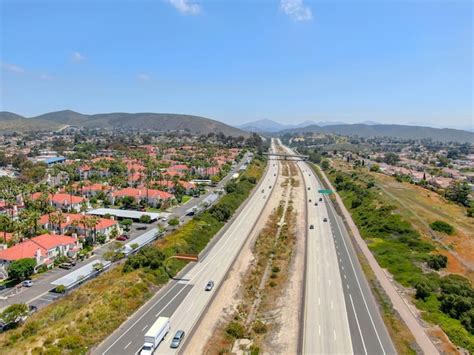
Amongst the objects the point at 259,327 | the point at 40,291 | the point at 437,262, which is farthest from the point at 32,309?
the point at 437,262

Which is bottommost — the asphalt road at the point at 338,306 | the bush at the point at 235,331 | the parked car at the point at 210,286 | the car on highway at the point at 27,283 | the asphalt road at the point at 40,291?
the asphalt road at the point at 40,291

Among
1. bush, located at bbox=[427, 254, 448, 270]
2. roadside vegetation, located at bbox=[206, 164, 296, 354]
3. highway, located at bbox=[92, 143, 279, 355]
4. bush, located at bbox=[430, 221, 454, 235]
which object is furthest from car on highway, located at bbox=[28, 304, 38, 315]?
bush, located at bbox=[430, 221, 454, 235]

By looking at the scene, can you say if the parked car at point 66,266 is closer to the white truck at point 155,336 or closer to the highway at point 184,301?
the highway at point 184,301

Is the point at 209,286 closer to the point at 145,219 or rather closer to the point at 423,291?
the point at 423,291

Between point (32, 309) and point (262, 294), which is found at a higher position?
point (32, 309)

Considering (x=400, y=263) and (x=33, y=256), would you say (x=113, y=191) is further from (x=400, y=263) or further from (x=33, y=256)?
(x=400, y=263)

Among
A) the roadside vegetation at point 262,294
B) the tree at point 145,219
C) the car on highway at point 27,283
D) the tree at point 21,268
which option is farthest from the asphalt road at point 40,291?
the roadside vegetation at point 262,294
